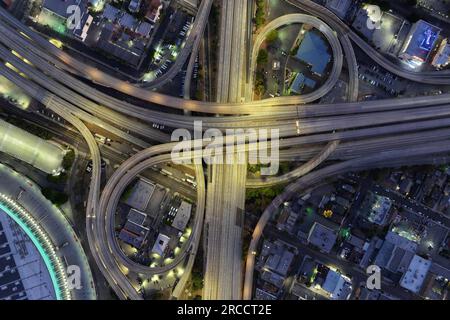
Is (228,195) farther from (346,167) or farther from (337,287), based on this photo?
(337,287)

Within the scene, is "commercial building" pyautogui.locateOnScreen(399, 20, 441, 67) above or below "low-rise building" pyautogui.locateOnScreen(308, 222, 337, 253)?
A: above

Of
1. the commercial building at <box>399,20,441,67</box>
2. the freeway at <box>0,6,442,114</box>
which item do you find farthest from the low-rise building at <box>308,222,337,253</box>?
the commercial building at <box>399,20,441,67</box>

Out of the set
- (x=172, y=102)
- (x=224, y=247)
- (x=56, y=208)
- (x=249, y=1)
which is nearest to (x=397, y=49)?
(x=249, y=1)

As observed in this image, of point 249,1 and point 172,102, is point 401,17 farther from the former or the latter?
point 172,102

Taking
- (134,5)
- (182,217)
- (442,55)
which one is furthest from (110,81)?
(442,55)

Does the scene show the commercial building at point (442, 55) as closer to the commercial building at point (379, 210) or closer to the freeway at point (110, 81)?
the commercial building at point (379, 210)

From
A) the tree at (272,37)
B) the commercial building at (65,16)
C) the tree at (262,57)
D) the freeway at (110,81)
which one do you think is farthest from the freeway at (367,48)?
the commercial building at (65,16)

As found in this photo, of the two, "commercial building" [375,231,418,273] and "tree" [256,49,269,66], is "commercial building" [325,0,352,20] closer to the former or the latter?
"tree" [256,49,269,66]
